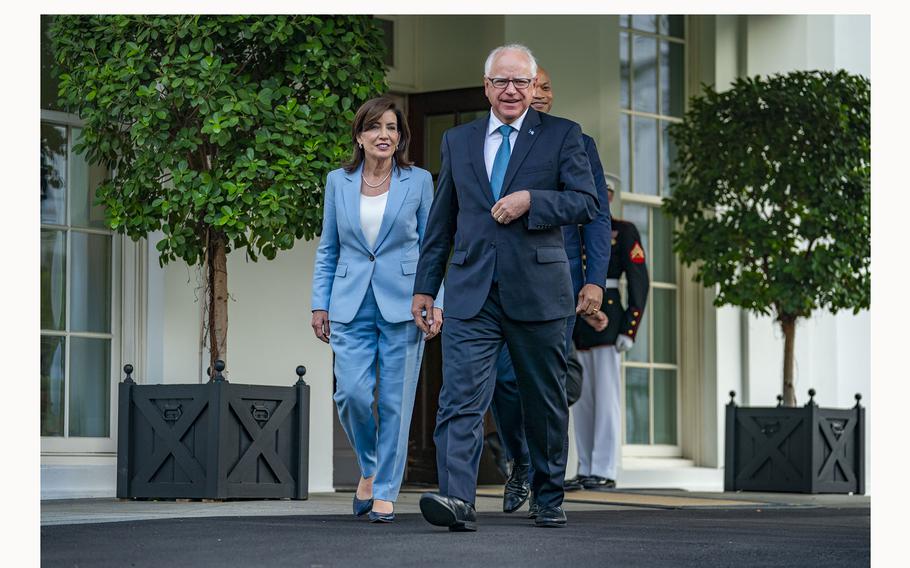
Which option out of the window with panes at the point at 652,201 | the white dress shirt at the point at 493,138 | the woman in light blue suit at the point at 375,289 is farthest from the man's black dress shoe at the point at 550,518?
the window with panes at the point at 652,201

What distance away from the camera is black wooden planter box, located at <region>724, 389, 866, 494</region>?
8680 mm

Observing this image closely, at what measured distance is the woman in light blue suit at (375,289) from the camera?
5262 millimetres

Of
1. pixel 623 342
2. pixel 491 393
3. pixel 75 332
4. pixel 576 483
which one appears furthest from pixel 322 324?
pixel 623 342

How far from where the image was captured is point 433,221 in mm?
4902

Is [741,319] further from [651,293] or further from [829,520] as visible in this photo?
[829,520]

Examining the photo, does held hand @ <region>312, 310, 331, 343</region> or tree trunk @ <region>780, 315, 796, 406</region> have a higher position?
held hand @ <region>312, 310, 331, 343</region>

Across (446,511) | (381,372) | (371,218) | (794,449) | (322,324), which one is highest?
(371,218)

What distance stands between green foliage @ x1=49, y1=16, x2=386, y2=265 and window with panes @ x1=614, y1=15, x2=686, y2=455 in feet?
11.9

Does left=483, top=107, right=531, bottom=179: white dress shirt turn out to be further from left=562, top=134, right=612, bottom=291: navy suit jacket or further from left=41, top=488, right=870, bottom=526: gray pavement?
left=41, top=488, right=870, bottom=526: gray pavement

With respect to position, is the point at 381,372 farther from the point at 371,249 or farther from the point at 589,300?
the point at 589,300

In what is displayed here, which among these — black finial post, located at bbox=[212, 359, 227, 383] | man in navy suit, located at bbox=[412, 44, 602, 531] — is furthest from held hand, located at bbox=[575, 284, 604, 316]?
black finial post, located at bbox=[212, 359, 227, 383]

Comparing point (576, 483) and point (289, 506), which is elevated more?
point (289, 506)

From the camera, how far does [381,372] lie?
532 centimetres

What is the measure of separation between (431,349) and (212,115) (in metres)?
2.67
